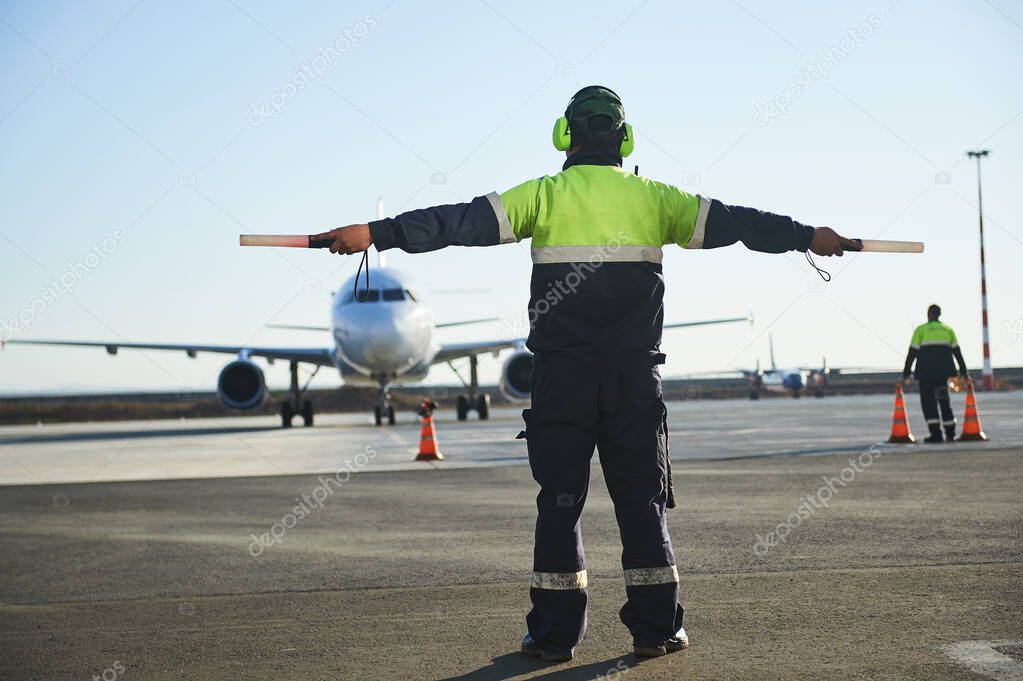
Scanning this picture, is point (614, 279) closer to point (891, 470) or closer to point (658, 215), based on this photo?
point (658, 215)

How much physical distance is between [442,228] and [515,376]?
26.1 meters

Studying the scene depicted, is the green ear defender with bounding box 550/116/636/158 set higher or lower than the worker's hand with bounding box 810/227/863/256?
Result: higher

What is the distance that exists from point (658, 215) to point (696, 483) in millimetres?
6504

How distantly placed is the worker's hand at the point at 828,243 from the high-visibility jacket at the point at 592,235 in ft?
0.56

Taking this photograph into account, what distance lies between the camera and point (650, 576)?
13.8ft

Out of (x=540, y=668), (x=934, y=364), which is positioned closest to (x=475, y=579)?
(x=540, y=668)

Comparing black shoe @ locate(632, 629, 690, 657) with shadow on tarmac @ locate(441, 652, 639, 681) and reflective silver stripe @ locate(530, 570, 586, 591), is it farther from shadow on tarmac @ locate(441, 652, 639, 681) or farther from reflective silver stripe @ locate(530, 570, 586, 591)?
reflective silver stripe @ locate(530, 570, 586, 591)

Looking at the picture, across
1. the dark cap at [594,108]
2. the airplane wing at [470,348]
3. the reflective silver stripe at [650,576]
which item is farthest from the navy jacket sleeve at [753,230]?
the airplane wing at [470,348]

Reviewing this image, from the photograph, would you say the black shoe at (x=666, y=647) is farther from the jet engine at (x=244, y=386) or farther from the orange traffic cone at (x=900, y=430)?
the jet engine at (x=244, y=386)

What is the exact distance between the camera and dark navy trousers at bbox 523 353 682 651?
4.20 m

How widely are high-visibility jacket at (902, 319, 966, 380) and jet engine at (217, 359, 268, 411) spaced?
17088 millimetres

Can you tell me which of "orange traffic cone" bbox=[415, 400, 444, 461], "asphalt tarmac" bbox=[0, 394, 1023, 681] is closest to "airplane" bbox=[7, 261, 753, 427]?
"orange traffic cone" bbox=[415, 400, 444, 461]

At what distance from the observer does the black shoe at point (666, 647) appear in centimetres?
403

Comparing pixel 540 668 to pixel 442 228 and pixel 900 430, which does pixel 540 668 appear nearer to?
pixel 442 228
